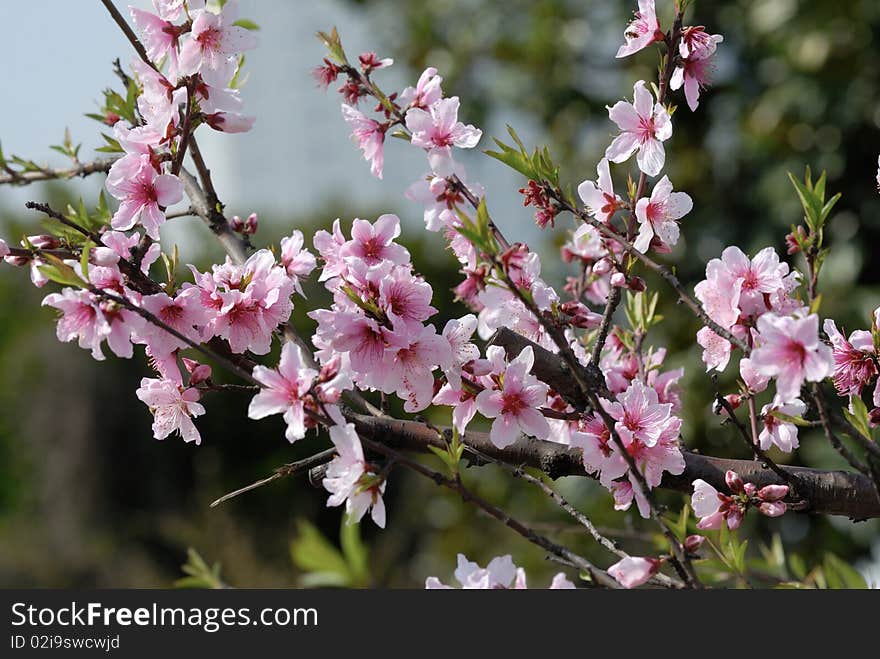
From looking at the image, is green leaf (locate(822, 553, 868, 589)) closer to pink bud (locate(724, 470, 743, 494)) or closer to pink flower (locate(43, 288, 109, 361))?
pink bud (locate(724, 470, 743, 494))

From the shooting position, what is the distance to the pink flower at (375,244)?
1032mm

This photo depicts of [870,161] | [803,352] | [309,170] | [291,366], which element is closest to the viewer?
[803,352]

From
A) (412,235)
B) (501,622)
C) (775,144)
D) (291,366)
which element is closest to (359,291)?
(291,366)

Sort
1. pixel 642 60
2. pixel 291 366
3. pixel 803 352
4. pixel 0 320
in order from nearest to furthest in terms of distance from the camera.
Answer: pixel 803 352 → pixel 291 366 → pixel 642 60 → pixel 0 320

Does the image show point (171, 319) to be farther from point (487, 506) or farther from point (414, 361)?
point (487, 506)

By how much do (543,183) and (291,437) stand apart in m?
0.40

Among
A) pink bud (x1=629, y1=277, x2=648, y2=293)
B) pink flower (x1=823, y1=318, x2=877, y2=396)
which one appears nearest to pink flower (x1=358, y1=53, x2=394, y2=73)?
pink bud (x1=629, y1=277, x2=648, y2=293)

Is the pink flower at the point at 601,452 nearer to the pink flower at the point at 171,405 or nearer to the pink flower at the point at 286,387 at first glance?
the pink flower at the point at 286,387

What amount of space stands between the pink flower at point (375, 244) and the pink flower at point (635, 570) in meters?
0.41

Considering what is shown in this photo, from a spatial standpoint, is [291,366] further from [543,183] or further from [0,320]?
[0,320]

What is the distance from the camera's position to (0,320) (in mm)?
11875

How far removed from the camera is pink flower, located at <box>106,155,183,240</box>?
3.18 ft

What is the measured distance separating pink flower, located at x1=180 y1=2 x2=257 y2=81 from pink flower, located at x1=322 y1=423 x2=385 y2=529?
424mm

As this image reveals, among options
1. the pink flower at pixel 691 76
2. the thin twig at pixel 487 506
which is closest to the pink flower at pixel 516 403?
the thin twig at pixel 487 506
